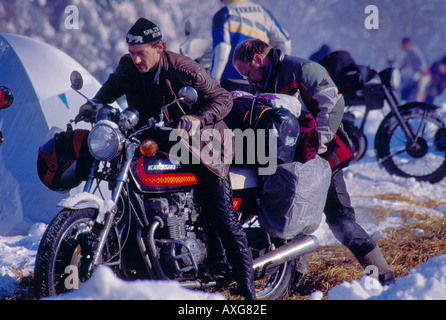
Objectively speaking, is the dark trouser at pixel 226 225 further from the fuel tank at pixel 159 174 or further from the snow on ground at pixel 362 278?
the snow on ground at pixel 362 278

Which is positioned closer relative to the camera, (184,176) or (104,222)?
(104,222)

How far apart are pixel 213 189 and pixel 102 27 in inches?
567

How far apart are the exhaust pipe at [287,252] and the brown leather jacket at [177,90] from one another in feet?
2.36

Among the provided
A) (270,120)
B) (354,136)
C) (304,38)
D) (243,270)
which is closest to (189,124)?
(270,120)

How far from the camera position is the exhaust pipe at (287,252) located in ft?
10.7

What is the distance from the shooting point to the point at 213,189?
3.01m

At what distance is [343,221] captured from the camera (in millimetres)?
3617

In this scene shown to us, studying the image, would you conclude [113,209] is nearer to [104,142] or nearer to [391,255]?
[104,142]

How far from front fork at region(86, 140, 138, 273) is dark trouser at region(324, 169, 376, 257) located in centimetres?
165

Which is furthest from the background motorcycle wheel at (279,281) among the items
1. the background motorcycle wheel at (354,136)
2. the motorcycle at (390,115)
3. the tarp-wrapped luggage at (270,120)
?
the motorcycle at (390,115)

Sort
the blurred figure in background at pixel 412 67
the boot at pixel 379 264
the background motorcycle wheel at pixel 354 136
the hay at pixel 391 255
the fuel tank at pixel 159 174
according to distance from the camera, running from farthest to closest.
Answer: the blurred figure in background at pixel 412 67
the background motorcycle wheel at pixel 354 136
the hay at pixel 391 255
the boot at pixel 379 264
the fuel tank at pixel 159 174

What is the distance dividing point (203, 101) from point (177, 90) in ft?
0.62
